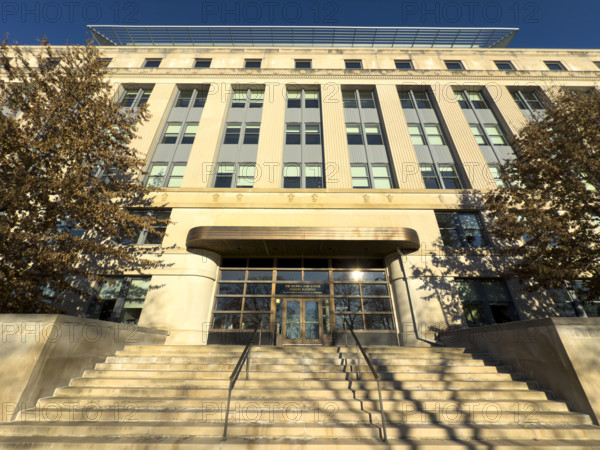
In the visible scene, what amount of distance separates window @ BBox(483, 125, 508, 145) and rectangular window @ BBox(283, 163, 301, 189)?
46.4ft

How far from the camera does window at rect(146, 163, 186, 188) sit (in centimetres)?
1641

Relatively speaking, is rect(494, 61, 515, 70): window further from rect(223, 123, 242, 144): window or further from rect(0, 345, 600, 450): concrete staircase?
rect(0, 345, 600, 450): concrete staircase

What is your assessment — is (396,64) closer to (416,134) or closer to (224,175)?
(416,134)

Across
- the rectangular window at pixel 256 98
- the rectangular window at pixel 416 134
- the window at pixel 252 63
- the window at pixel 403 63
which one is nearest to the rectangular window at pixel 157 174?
the rectangular window at pixel 256 98

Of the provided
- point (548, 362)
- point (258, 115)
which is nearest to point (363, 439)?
point (548, 362)

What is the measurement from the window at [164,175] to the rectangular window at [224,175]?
2.33 m

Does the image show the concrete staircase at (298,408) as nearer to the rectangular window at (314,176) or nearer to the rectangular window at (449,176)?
the rectangular window at (314,176)

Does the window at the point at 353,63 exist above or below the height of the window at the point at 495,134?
above

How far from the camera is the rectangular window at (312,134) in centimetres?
1885

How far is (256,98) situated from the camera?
2167 centimetres

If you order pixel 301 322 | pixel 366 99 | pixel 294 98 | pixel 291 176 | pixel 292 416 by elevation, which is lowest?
Answer: pixel 292 416

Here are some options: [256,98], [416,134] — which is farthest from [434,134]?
[256,98]

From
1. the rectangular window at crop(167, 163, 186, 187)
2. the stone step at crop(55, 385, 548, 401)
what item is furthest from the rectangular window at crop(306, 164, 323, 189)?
the stone step at crop(55, 385, 548, 401)

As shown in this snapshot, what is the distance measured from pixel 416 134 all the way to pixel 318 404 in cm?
1894
